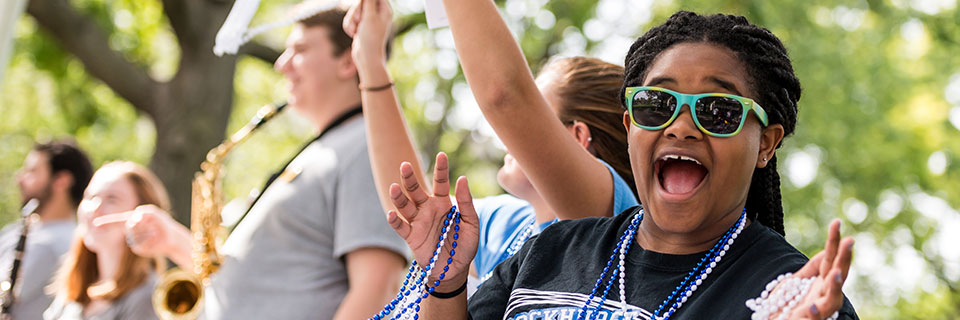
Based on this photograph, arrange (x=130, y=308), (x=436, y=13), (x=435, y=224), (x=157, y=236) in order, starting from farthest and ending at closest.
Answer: (x=130, y=308) < (x=157, y=236) < (x=436, y=13) < (x=435, y=224)

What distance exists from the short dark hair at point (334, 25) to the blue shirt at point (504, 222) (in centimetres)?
85

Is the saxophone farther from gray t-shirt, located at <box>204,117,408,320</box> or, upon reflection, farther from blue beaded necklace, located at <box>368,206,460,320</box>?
blue beaded necklace, located at <box>368,206,460,320</box>

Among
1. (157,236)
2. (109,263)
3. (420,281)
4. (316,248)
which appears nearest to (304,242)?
(316,248)

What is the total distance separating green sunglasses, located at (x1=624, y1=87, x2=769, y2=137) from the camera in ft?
5.79

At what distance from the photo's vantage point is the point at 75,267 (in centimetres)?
501

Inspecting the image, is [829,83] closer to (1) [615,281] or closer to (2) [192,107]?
(2) [192,107]

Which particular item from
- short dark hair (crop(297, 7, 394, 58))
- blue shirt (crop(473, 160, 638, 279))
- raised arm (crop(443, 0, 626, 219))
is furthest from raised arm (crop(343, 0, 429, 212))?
short dark hair (crop(297, 7, 394, 58))

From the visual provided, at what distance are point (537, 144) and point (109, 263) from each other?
329 centimetres

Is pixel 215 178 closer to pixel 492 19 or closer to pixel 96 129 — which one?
pixel 492 19

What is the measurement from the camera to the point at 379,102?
2686 mm

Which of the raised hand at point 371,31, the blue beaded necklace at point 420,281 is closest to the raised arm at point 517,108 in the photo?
the blue beaded necklace at point 420,281

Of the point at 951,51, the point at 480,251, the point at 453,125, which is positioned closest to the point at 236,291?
the point at 480,251

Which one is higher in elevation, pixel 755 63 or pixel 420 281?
pixel 755 63

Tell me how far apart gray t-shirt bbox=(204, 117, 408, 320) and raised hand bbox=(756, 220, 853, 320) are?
1.87 meters
